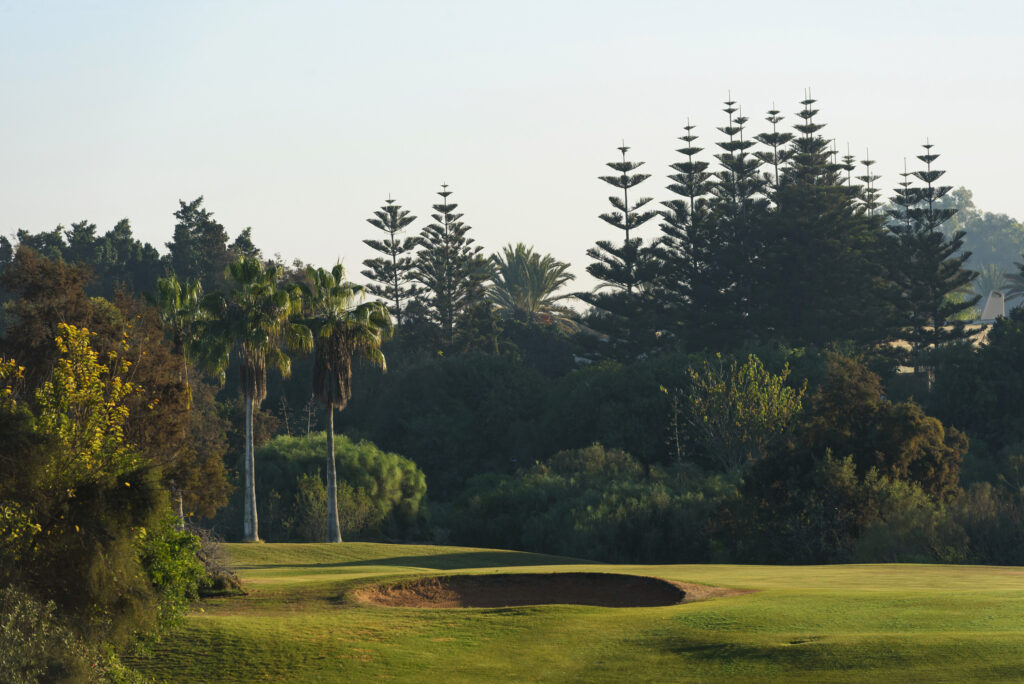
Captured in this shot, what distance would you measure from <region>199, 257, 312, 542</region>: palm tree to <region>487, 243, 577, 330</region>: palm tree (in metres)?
49.8

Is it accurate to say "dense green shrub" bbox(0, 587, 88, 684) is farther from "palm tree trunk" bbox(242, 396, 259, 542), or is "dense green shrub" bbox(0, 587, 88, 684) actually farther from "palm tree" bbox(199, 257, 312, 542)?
"palm tree trunk" bbox(242, 396, 259, 542)

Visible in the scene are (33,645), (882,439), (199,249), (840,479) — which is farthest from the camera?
(199,249)

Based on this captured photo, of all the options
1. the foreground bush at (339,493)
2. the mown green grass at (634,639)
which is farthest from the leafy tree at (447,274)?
the mown green grass at (634,639)

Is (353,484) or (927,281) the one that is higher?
(927,281)

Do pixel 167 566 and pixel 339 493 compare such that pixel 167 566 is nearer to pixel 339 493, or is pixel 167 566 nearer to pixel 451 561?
pixel 451 561

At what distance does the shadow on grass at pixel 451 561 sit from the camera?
3391cm

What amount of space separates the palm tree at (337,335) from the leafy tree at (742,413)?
18.2 meters

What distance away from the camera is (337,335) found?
44438 mm

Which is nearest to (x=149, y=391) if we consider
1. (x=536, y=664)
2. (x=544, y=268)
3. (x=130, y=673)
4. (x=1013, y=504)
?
(x=130, y=673)

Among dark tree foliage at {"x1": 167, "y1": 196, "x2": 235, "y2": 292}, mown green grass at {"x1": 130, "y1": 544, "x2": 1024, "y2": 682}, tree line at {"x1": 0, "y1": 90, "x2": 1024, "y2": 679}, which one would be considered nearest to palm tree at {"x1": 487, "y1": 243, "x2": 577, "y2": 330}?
tree line at {"x1": 0, "y1": 90, "x2": 1024, "y2": 679}

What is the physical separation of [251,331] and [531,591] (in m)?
21.6

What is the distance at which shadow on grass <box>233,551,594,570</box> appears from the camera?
33.9m

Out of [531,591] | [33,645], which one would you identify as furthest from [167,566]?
[531,591]

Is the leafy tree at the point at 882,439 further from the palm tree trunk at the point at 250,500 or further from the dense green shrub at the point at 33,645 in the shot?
the dense green shrub at the point at 33,645
